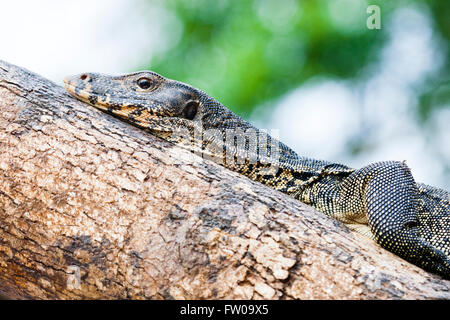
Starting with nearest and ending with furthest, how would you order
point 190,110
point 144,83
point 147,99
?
1. point 147,99
2. point 144,83
3. point 190,110

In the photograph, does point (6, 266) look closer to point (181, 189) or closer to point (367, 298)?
point (181, 189)

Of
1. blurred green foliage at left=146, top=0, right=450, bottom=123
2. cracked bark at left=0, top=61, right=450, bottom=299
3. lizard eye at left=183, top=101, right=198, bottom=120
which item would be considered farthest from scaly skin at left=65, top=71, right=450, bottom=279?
blurred green foliage at left=146, top=0, right=450, bottom=123

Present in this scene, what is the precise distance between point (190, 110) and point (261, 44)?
17.4 ft

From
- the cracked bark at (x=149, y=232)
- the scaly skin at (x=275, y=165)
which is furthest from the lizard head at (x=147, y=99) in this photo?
the cracked bark at (x=149, y=232)

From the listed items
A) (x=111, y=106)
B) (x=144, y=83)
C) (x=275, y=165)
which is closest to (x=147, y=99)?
(x=144, y=83)

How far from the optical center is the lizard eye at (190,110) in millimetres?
4400

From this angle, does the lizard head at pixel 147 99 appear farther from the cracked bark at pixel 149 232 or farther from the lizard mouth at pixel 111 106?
the cracked bark at pixel 149 232

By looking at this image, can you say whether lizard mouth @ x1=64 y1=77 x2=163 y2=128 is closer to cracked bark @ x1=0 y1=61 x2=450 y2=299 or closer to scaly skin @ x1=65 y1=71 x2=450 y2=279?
scaly skin @ x1=65 y1=71 x2=450 y2=279

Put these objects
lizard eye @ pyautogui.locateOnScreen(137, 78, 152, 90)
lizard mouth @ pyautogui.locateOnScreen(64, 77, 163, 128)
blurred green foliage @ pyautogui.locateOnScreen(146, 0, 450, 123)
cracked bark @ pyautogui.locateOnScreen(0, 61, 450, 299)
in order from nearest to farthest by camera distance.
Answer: cracked bark @ pyautogui.locateOnScreen(0, 61, 450, 299)
lizard mouth @ pyautogui.locateOnScreen(64, 77, 163, 128)
lizard eye @ pyautogui.locateOnScreen(137, 78, 152, 90)
blurred green foliage @ pyautogui.locateOnScreen(146, 0, 450, 123)

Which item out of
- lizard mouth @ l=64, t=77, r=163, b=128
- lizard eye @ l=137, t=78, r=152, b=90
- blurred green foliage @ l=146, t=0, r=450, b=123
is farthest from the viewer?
blurred green foliage @ l=146, t=0, r=450, b=123

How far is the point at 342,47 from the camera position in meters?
9.40

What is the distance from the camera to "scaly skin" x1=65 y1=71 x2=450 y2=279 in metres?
3.91

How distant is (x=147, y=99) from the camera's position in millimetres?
4203

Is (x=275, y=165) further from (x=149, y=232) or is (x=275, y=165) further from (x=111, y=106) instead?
(x=149, y=232)
